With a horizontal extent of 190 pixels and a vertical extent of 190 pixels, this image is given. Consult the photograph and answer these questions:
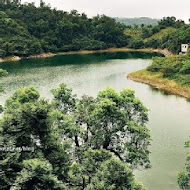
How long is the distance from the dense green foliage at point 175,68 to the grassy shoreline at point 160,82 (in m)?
0.93

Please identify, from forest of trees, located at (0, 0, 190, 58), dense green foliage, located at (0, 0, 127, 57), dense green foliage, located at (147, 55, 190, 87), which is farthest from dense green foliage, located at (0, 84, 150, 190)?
dense green foliage, located at (0, 0, 127, 57)

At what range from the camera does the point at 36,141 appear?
Result: 13.8 m

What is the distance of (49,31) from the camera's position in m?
104

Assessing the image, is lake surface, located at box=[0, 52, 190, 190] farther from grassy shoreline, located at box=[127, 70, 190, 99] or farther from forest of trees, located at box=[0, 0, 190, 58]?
forest of trees, located at box=[0, 0, 190, 58]

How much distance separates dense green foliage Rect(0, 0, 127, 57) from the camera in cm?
8956

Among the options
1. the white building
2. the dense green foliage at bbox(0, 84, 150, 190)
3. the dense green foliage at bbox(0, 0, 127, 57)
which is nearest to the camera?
the dense green foliage at bbox(0, 84, 150, 190)

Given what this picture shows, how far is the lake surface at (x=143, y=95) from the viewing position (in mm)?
22345

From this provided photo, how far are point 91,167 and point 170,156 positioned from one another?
11.7 m

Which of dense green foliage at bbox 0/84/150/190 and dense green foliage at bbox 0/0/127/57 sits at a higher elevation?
dense green foliage at bbox 0/0/127/57

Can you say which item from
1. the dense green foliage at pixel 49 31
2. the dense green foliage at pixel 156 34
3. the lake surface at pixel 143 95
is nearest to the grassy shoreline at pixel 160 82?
the lake surface at pixel 143 95

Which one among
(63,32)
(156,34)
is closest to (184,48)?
(156,34)

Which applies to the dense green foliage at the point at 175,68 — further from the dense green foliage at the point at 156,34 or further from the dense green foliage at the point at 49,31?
the dense green foliage at the point at 49,31

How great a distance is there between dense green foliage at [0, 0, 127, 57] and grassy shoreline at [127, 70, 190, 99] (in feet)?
136

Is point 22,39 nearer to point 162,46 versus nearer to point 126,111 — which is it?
point 162,46
